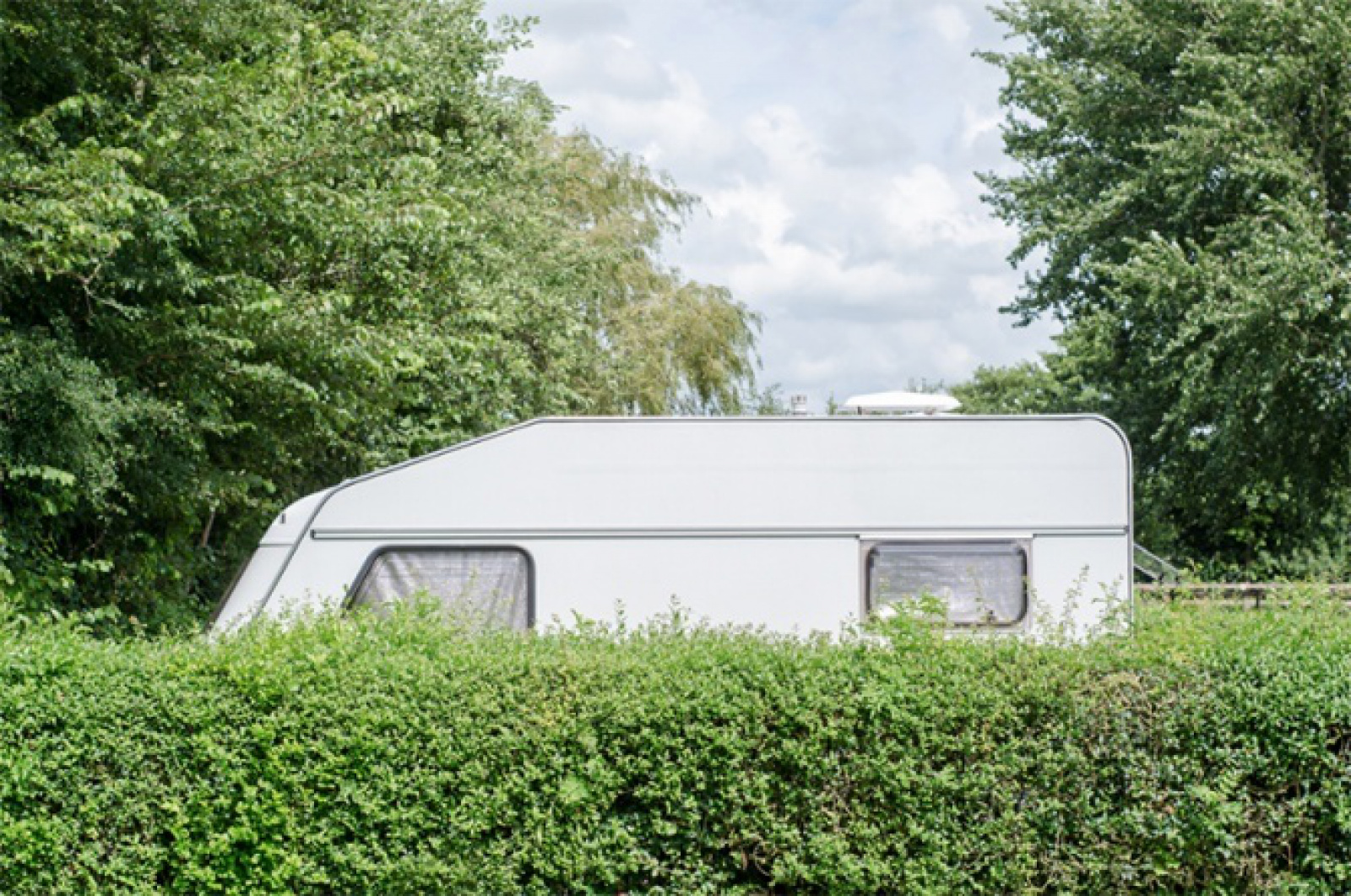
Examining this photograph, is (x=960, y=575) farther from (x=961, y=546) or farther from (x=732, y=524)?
(x=732, y=524)

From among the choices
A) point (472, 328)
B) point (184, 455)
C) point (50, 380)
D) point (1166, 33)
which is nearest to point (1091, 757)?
point (50, 380)

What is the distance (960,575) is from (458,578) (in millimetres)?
2888

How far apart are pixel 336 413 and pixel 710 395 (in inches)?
620

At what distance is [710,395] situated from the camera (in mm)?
28797

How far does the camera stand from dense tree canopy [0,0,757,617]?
10.6m

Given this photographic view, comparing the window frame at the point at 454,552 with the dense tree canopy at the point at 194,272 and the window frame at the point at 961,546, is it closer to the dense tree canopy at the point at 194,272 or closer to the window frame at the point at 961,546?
the window frame at the point at 961,546

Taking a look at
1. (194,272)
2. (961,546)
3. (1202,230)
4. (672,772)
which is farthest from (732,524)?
(1202,230)

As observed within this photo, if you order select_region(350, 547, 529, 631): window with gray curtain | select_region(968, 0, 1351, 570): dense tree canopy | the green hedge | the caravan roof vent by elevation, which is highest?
select_region(968, 0, 1351, 570): dense tree canopy

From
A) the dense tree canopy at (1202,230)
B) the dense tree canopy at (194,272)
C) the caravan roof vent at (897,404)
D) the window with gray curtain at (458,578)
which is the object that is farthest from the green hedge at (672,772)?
the dense tree canopy at (1202,230)

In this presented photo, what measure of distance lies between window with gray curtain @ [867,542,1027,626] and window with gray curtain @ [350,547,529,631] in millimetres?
2013

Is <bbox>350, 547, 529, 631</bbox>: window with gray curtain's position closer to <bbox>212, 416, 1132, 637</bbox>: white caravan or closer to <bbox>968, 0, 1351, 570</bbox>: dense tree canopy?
<bbox>212, 416, 1132, 637</bbox>: white caravan

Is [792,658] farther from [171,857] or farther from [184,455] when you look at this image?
[184,455]

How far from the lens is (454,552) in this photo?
8.50 m

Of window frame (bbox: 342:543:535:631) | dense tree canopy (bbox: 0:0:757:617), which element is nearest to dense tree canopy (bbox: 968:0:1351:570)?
dense tree canopy (bbox: 0:0:757:617)
